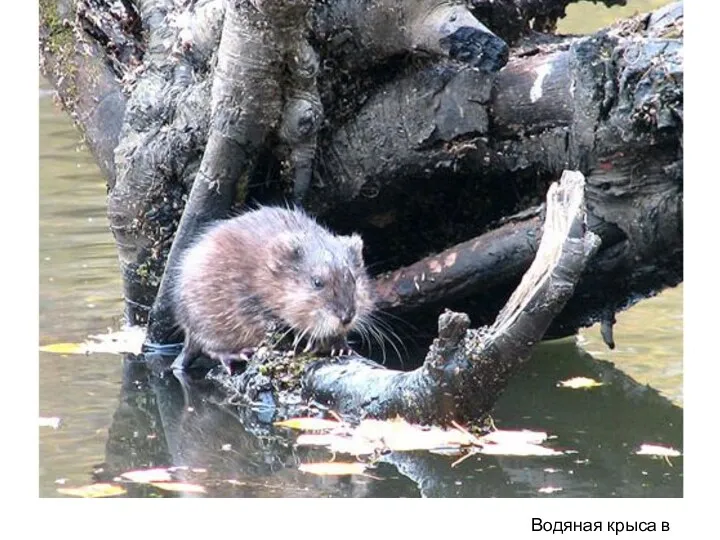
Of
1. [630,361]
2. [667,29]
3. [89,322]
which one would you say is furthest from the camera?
[89,322]

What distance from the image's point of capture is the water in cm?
584

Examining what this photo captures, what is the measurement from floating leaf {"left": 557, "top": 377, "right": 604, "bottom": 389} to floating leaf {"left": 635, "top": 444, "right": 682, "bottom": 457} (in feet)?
3.25

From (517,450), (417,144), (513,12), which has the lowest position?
(517,450)

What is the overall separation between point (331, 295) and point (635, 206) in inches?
58.8

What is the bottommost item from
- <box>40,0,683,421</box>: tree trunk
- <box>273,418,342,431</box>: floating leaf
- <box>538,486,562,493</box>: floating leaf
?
<box>273,418,342,431</box>: floating leaf

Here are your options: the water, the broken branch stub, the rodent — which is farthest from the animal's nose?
the water

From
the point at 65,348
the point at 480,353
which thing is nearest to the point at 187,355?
the point at 65,348

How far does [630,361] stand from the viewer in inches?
298

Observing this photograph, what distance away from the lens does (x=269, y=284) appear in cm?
730

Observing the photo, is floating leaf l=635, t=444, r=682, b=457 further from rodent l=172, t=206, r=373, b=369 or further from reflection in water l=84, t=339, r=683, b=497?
rodent l=172, t=206, r=373, b=369

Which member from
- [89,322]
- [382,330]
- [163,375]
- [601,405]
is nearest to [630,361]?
[601,405]

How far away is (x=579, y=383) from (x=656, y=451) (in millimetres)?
1156

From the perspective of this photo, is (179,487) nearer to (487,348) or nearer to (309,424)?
(309,424)

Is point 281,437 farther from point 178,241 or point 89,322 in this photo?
point 89,322
